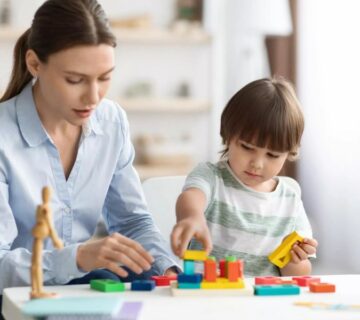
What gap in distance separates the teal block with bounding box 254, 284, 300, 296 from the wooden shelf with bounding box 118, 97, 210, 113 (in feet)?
10.9

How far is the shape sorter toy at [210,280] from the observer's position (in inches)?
58.8

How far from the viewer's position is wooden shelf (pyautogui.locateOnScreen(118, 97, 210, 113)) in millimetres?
4777

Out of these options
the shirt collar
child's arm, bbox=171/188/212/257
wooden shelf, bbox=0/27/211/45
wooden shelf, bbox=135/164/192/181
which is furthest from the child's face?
wooden shelf, bbox=0/27/211/45

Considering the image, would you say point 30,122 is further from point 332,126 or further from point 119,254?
point 332,126

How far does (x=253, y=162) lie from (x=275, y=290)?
486mm

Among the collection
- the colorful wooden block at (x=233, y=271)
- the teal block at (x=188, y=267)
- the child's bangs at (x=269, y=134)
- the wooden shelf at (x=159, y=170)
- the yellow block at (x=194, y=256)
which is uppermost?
the child's bangs at (x=269, y=134)

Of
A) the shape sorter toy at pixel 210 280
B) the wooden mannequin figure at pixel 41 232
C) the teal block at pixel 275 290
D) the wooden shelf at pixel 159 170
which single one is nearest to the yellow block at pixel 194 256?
the shape sorter toy at pixel 210 280

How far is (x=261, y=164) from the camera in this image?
6.34ft

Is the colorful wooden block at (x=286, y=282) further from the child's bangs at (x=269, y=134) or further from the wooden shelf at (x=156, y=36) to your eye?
the wooden shelf at (x=156, y=36)

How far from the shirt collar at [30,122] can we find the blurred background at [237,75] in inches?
99.8

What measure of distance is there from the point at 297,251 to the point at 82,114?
1.66ft

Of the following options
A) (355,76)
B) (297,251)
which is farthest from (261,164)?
(355,76)

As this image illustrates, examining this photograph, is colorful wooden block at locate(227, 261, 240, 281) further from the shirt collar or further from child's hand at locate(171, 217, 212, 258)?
the shirt collar

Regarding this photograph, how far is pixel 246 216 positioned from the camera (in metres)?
1.97
